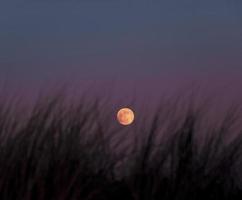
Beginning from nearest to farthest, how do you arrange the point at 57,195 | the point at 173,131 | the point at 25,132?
the point at 57,195 < the point at 25,132 < the point at 173,131

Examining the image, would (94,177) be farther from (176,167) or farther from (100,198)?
(176,167)

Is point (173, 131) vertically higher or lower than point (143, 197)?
higher

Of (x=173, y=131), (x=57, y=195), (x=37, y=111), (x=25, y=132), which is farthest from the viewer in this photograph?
(x=173, y=131)

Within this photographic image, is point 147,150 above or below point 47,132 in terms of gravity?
below

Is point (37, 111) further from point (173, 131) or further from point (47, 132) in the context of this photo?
point (173, 131)

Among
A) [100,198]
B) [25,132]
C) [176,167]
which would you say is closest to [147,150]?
[176,167]

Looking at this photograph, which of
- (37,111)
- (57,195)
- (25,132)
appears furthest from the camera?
(37,111)

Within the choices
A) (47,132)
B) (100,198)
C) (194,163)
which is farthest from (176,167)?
(47,132)

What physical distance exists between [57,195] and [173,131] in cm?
115

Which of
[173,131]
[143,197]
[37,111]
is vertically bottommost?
[143,197]

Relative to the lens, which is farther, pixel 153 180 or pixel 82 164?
pixel 153 180

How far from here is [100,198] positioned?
401cm

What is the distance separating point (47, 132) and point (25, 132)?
0.38 ft

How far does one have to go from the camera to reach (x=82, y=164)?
12.3 feet
